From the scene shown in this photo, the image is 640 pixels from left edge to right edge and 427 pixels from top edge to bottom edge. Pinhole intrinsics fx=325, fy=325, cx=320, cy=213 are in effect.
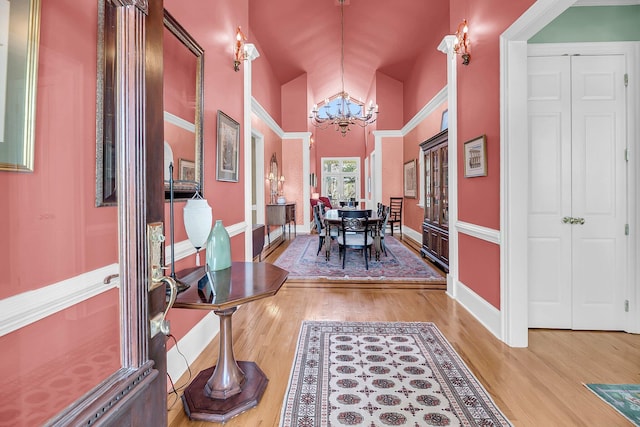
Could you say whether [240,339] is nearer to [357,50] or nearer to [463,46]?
[463,46]

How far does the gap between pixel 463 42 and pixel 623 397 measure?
2.99 m

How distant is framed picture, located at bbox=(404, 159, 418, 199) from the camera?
24.7 feet

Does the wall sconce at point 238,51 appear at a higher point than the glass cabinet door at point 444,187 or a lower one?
higher

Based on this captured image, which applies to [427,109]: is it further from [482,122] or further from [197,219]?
[197,219]

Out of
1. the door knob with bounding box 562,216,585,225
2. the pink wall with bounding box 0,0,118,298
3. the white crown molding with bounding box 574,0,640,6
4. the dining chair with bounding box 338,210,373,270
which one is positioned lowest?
the dining chair with bounding box 338,210,373,270

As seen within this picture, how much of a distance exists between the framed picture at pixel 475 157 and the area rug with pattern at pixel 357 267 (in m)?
1.65

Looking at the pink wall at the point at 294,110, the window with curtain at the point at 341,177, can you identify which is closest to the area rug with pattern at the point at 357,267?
the pink wall at the point at 294,110

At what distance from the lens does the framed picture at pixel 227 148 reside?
2654mm

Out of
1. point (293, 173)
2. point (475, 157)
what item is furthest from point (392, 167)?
point (475, 157)

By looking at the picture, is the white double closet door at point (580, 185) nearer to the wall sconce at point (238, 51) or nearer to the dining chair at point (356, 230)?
the dining chair at point (356, 230)

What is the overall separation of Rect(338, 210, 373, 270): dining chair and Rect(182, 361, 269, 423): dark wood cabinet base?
283 cm

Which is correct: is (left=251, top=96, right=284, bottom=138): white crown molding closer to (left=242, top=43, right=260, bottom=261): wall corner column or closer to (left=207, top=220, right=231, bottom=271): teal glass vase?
(left=242, top=43, right=260, bottom=261): wall corner column

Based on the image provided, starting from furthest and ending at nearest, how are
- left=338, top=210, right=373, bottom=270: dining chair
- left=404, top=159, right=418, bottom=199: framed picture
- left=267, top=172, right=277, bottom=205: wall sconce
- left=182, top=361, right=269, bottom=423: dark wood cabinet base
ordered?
left=404, top=159, right=418, bottom=199: framed picture, left=267, top=172, right=277, bottom=205: wall sconce, left=338, top=210, right=373, bottom=270: dining chair, left=182, top=361, right=269, bottom=423: dark wood cabinet base

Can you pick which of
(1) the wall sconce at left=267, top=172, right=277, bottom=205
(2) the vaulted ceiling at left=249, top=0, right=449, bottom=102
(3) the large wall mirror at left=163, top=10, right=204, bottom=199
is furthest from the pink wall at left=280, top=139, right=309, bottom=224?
(3) the large wall mirror at left=163, top=10, right=204, bottom=199
